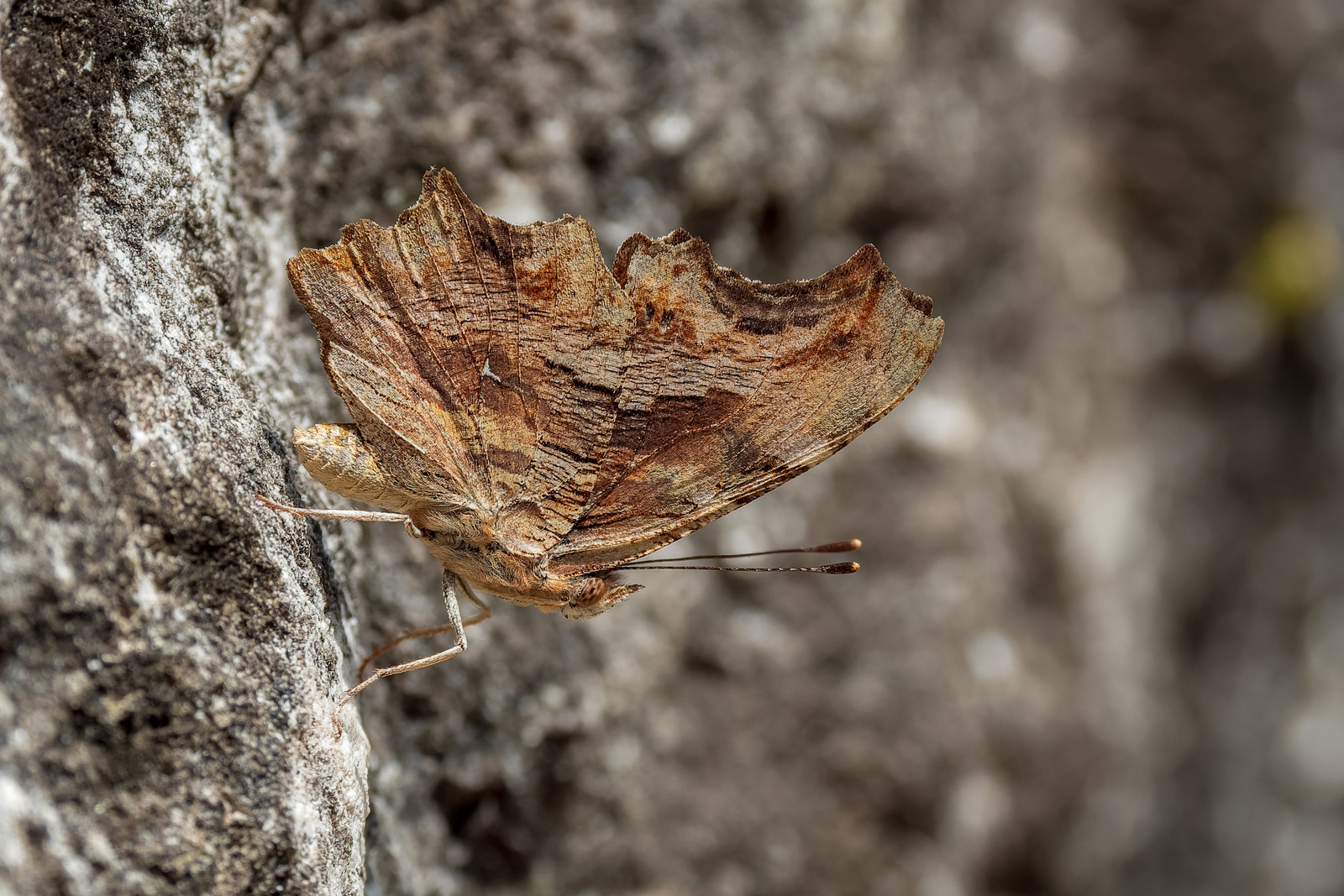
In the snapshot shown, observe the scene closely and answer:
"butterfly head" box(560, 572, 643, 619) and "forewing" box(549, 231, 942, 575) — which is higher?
"forewing" box(549, 231, 942, 575)

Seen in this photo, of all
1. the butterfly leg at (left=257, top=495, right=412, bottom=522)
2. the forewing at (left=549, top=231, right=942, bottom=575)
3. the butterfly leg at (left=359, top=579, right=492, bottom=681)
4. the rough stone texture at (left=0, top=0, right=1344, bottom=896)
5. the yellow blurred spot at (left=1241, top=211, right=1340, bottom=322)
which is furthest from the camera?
the yellow blurred spot at (left=1241, top=211, right=1340, bottom=322)

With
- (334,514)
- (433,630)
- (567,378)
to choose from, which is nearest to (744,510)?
(433,630)

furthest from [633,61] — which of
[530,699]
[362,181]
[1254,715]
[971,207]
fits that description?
[1254,715]

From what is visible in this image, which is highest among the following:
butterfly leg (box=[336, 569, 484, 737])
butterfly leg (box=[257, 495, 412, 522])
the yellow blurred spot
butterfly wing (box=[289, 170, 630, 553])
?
the yellow blurred spot

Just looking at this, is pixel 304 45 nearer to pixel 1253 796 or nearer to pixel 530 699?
pixel 530 699

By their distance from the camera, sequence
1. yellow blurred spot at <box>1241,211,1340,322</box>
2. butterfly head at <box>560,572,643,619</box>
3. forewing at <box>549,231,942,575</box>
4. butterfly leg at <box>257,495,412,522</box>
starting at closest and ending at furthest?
butterfly leg at <box>257,495,412,522</box>
forewing at <box>549,231,942,575</box>
butterfly head at <box>560,572,643,619</box>
yellow blurred spot at <box>1241,211,1340,322</box>

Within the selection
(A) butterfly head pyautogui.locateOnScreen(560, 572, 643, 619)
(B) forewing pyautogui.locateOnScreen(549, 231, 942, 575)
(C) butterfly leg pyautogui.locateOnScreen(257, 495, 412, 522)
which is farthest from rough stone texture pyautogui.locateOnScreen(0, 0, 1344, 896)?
(B) forewing pyautogui.locateOnScreen(549, 231, 942, 575)

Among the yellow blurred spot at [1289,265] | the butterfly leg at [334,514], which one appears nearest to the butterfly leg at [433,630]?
the butterfly leg at [334,514]

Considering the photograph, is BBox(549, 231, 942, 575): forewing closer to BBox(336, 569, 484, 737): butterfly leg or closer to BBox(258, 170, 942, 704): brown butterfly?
BBox(258, 170, 942, 704): brown butterfly

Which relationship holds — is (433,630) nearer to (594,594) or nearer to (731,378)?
(594,594)
